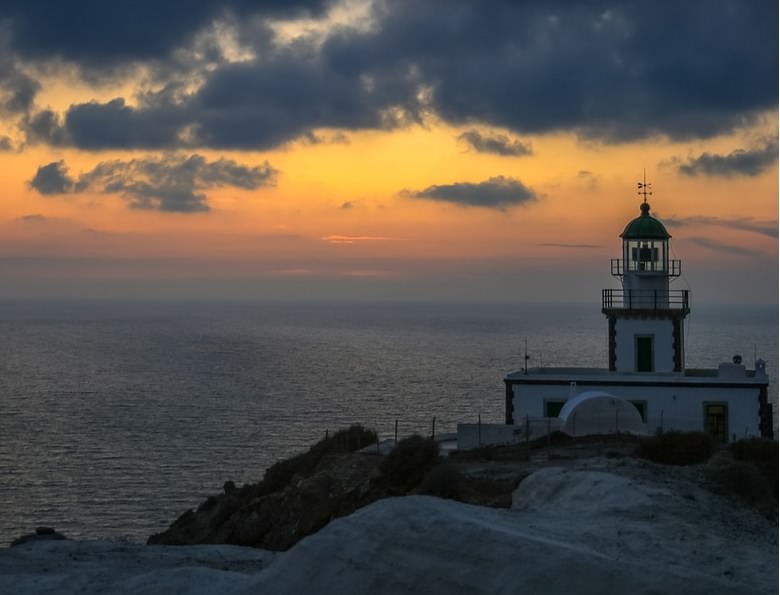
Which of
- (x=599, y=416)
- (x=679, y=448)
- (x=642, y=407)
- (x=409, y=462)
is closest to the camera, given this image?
(x=679, y=448)

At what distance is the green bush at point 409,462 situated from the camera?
24234 millimetres

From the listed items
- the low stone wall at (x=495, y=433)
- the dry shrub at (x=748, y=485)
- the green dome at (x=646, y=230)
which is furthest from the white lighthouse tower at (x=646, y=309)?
the dry shrub at (x=748, y=485)

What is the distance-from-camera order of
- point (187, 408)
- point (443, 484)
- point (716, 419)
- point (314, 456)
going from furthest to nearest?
point (187, 408)
point (716, 419)
point (314, 456)
point (443, 484)

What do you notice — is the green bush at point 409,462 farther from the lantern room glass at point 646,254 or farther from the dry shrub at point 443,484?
the lantern room glass at point 646,254

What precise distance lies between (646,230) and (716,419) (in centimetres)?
843

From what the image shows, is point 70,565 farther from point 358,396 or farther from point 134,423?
point 358,396

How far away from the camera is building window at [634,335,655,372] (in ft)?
120

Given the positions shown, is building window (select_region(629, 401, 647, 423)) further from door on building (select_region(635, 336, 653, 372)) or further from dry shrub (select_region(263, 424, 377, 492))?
dry shrub (select_region(263, 424, 377, 492))

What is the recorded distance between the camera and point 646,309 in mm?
36844

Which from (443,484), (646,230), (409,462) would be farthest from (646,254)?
(443,484)

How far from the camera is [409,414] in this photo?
64.6 m

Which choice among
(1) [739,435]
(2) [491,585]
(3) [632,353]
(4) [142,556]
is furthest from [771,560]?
(3) [632,353]

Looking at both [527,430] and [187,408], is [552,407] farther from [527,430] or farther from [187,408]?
[187,408]

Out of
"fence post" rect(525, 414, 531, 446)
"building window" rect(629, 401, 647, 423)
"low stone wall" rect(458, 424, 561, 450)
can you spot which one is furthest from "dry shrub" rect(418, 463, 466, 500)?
"building window" rect(629, 401, 647, 423)
